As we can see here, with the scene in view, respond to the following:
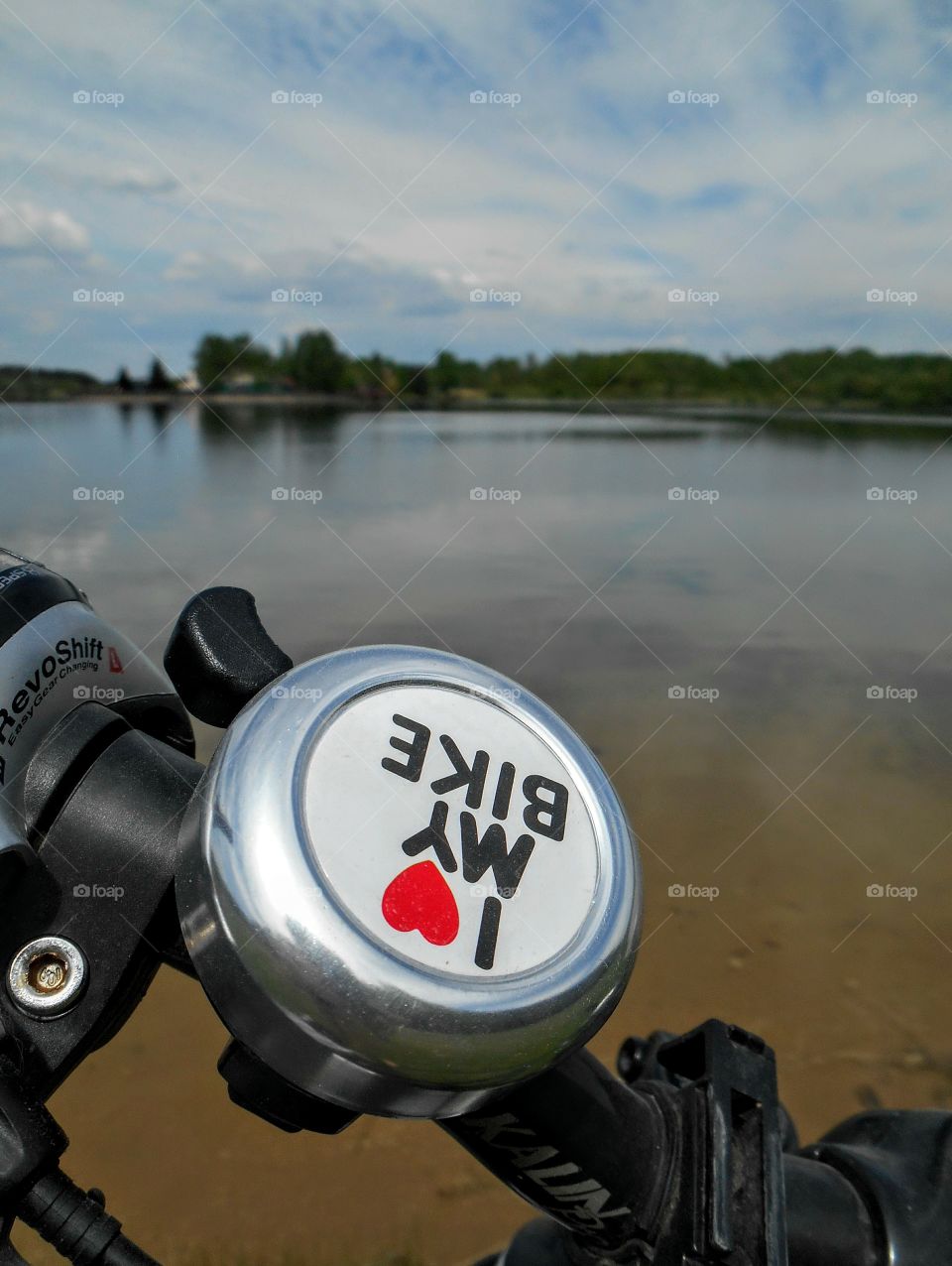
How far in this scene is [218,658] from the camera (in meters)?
0.65

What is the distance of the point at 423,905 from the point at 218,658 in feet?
0.69

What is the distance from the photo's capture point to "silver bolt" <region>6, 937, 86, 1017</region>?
0.61 m

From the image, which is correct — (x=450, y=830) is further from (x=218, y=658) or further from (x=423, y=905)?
(x=218, y=658)

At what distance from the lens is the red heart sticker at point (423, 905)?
54 centimetres

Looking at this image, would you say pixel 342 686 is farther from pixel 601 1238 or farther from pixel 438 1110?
pixel 601 1238

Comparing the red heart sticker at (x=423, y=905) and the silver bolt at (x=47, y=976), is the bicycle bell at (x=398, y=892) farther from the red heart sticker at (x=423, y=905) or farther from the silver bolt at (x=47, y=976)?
the silver bolt at (x=47, y=976)

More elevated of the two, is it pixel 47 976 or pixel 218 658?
pixel 218 658

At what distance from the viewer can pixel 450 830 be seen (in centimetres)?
59

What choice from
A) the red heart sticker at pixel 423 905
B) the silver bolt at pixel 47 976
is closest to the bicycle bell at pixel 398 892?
the red heart sticker at pixel 423 905

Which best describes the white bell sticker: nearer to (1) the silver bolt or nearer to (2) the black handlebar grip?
(2) the black handlebar grip

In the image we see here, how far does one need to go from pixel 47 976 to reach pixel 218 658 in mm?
216

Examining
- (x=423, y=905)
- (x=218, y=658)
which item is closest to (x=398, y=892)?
(x=423, y=905)

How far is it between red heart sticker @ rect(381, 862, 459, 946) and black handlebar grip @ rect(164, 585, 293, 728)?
16 centimetres

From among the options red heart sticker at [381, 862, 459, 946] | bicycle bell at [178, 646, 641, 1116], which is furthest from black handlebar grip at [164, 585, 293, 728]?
red heart sticker at [381, 862, 459, 946]
